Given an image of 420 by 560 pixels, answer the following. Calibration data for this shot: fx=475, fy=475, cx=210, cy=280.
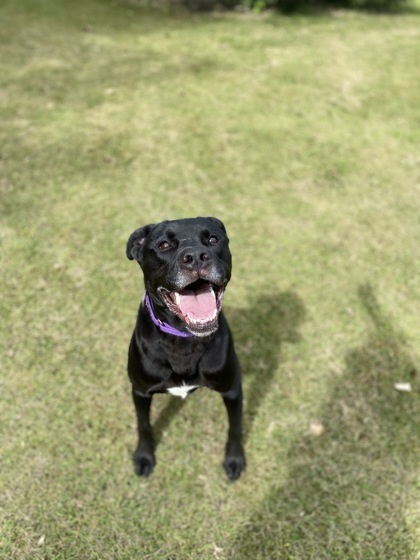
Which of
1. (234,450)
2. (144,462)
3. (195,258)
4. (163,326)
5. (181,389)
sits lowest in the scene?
(144,462)

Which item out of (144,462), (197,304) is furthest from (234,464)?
(197,304)

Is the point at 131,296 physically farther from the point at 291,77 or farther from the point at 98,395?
the point at 291,77

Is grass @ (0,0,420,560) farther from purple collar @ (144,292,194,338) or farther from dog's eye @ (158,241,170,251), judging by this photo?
dog's eye @ (158,241,170,251)

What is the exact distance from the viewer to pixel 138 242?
326 centimetres

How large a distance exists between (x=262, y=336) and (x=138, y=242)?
2.10 meters

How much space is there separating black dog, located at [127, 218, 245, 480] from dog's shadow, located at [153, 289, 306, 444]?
27.3 inches

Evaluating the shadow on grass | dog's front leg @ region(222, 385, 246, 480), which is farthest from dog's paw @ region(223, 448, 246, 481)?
the shadow on grass

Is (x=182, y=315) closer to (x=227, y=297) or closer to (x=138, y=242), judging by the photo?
(x=138, y=242)

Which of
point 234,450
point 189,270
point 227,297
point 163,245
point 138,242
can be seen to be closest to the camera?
point 189,270

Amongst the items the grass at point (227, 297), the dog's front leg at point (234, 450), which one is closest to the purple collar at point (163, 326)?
the dog's front leg at point (234, 450)

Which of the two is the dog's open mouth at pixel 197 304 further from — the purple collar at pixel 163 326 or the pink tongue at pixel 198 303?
the purple collar at pixel 163 326

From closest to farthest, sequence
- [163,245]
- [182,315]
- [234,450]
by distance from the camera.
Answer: [182,315] < [163,245] < [234,450]

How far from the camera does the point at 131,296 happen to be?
5.14m

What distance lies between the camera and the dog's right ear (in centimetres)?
321
